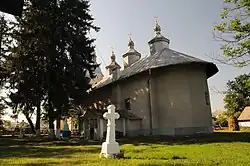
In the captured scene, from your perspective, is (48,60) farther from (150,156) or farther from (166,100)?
(150,156)

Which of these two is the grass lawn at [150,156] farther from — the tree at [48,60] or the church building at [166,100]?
the tree at [48,60]

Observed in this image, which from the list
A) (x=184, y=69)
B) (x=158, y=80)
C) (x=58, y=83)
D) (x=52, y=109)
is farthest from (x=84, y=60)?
(x=184, y=69)

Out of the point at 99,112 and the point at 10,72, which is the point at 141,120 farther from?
the point at 10,72

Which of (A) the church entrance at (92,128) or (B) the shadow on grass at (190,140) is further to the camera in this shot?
→ (A) the church entrance at (92,128)

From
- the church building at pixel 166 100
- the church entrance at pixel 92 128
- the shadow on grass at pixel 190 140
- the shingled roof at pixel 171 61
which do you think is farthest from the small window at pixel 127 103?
the shadow on grass at pixel 190 140

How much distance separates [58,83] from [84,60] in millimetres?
4046

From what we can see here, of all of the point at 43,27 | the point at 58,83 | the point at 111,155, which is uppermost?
the point at 43,27

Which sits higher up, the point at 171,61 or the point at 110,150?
the point at 171,61

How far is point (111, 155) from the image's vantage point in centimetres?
978

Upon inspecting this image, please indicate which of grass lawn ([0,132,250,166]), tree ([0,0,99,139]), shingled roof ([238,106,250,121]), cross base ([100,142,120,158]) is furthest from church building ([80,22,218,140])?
shingled roof ([238,106,250,121])

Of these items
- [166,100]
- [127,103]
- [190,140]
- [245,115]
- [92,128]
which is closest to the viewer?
[190,140]

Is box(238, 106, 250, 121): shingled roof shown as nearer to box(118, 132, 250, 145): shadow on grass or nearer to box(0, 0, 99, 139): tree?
box(118, 132, 250, 145): shadow on grass

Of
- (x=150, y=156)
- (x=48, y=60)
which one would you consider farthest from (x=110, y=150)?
(x=48, y=60)

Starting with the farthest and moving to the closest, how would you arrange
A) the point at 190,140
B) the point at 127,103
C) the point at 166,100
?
the point at 127,103, the point at 166,100, the point at 190,140
